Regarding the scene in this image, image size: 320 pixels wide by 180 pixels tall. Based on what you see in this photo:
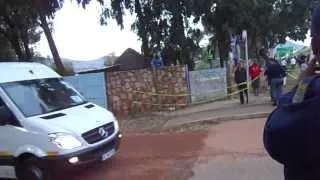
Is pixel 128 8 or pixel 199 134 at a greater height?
pixel 128 8

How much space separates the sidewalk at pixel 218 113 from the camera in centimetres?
1591

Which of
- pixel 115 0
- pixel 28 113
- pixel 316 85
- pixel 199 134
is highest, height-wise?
pixel 115 0

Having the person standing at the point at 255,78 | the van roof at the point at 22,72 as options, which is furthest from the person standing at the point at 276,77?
the van roof at the point at 22,72

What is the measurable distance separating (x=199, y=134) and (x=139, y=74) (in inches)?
287

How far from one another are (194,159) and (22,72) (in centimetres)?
341

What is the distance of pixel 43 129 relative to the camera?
9320 mm

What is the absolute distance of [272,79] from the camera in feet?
58.6

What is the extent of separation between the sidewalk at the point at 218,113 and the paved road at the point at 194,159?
5.65 ft

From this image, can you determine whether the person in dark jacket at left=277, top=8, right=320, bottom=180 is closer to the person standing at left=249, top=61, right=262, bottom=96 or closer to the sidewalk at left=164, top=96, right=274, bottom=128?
the sidewalk at left=164, top=96, right=274, bottom=128

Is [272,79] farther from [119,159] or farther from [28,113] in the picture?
[28,113]

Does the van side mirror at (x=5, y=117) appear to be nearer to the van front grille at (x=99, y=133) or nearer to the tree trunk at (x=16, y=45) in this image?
the van front grille at (x=99, y=133)

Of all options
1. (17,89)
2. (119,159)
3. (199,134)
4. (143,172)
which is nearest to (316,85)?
(143,172)

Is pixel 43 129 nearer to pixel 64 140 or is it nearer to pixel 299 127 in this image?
pixel 64 140

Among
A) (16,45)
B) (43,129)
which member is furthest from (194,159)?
(16,45)
